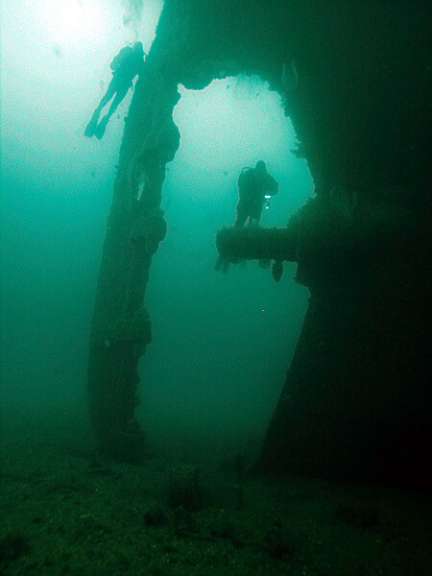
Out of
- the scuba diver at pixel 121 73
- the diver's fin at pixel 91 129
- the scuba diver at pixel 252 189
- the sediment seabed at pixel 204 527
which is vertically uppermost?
the scuba diver at pixel 121 73

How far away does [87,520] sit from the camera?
487 centimetres

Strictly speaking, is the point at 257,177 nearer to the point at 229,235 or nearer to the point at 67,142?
the point at 229,235

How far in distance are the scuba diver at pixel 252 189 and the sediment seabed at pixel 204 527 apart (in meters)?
4.60

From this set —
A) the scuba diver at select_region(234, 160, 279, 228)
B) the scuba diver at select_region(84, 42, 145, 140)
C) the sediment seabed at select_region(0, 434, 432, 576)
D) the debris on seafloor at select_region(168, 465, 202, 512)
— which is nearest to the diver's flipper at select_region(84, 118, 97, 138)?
the scuba diver at select_region(84, 42, 145, 140)

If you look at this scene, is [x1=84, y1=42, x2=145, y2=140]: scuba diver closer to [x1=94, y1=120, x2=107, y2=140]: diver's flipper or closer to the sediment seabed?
[x1=94, y1=120, x2=107, y2=140]: diver's flipper

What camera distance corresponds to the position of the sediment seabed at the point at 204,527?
396 centimetres

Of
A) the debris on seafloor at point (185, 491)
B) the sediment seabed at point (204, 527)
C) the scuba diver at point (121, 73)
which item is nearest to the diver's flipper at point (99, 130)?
the scuba diver at point (121, 73)

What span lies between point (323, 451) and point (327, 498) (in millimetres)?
621

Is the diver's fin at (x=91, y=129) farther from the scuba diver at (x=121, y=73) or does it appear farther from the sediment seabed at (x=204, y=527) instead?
the sediment seabed at (x=204, y=527)

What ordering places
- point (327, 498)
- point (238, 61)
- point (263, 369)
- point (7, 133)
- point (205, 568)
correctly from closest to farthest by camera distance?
point (205, 568)
point (327, 498)
point (238, 61)
point (263, 369)
point (7, 133)

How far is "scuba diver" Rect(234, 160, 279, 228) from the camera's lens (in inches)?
301

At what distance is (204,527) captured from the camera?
4730 mm

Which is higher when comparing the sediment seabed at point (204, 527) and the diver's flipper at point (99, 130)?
the diver's flipper at point (99, 130)

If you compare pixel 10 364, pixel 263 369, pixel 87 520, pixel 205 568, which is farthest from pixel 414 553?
pixel 263 369
